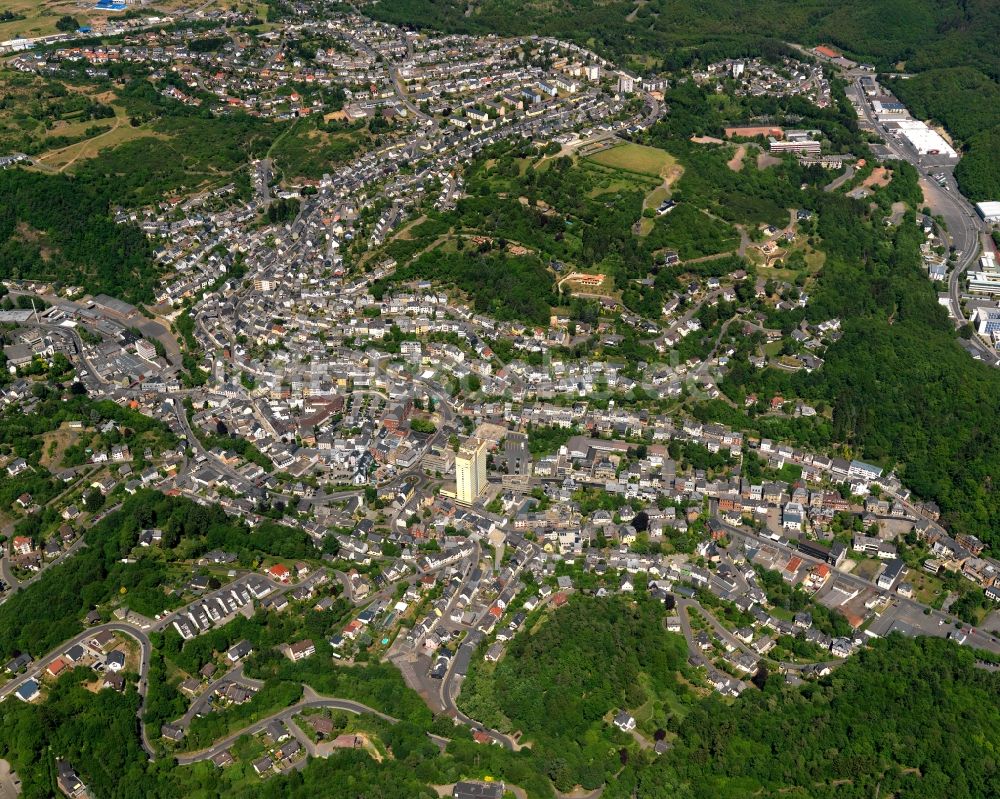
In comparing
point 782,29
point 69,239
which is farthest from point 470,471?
point 782,29

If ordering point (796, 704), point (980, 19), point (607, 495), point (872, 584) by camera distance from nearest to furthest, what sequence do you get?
point (796, 704) → point (872, 584) → point (607, 495) → point (980, 19)

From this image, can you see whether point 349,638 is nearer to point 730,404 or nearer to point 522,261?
point 730,404

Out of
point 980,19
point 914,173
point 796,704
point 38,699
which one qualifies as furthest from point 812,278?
point 980,19

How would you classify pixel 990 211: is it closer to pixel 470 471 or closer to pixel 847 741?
pixel 470 471

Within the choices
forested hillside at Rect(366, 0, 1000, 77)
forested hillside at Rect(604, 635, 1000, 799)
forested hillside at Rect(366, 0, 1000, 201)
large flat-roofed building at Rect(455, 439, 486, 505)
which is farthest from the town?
forested hillside at Rect(366, 0, 1000, 77)

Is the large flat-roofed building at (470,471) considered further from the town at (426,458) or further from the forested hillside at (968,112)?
the forested hillside at (968,112)

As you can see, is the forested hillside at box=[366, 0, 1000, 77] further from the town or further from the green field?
the green field

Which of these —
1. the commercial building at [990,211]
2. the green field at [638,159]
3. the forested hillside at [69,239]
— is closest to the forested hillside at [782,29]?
the commercial building at [990,211]
